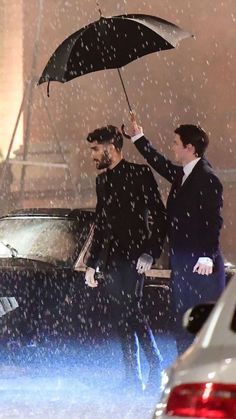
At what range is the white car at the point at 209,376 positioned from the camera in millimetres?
3043

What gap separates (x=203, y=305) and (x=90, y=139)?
3.91 metres

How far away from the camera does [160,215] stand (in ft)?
24.7

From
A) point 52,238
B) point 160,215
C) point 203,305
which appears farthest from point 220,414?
point 52,238

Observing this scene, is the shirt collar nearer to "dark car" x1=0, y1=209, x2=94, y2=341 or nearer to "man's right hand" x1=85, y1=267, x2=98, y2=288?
"man's right hand" x1=85, y1=267, x2=98, y2=288

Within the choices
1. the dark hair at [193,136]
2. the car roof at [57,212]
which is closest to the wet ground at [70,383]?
the car roof at [57,212]

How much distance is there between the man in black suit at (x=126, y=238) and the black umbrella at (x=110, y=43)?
0.82m

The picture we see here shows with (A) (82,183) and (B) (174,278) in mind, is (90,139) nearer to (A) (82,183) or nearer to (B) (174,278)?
(B) (174,278)

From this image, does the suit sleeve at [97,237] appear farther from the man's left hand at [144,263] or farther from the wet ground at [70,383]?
the wet ground at [70,383]

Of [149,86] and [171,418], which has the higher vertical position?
[171,418]

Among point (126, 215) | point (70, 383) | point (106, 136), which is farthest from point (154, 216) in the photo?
point (70, 383)

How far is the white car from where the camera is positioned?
3.04m

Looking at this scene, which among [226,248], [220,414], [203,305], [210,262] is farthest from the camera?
[226,248]

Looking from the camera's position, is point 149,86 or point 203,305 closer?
point 203,305

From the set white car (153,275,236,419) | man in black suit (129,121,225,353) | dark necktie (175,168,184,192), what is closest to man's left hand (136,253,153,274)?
man in black suit (129,121,225,353)
